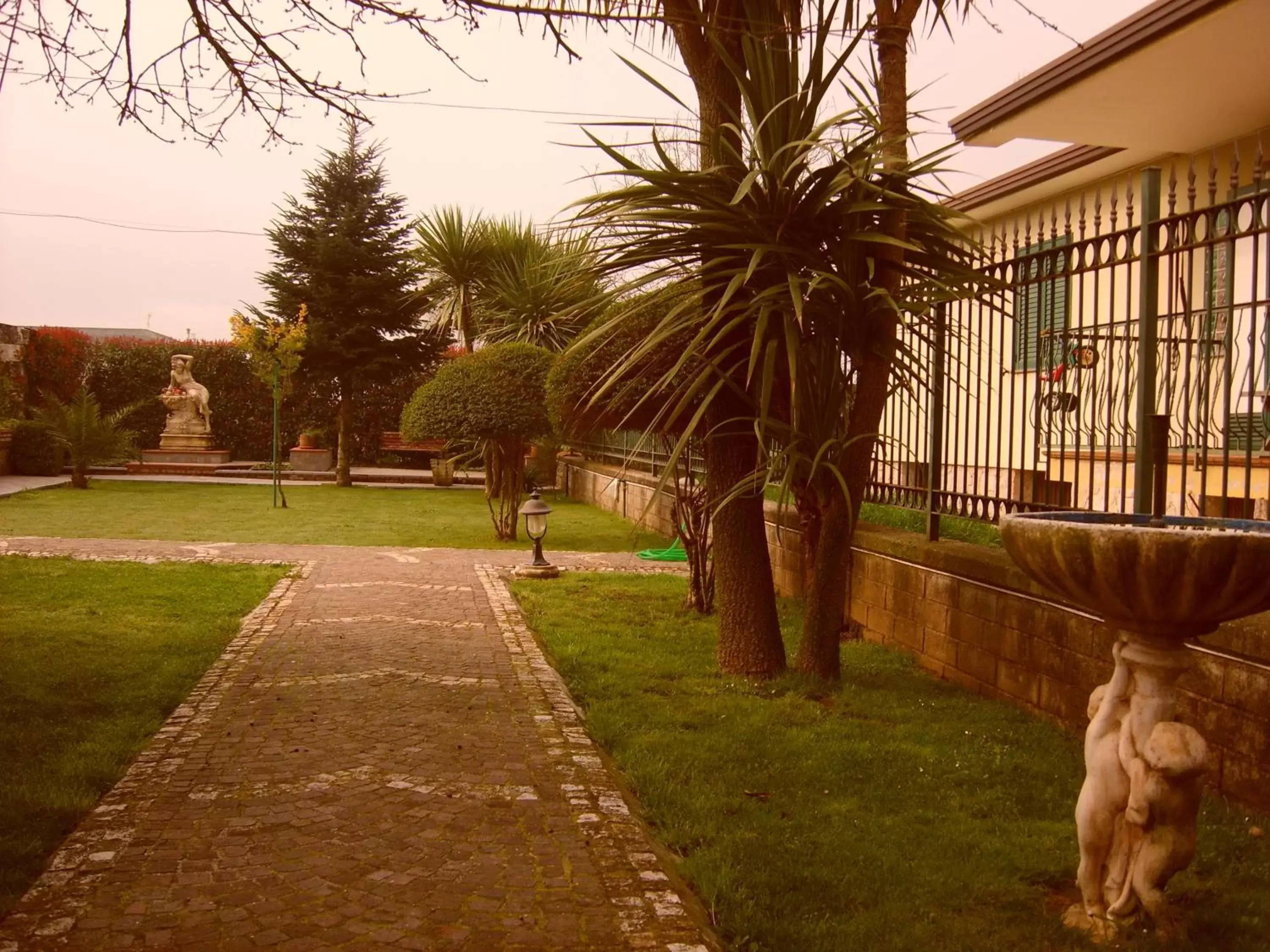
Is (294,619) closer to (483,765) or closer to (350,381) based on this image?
(483,765)

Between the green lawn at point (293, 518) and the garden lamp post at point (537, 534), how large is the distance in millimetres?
927

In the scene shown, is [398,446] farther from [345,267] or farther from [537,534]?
[537,534]

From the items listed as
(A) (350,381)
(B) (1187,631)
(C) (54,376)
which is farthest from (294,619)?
(C) (54,376)

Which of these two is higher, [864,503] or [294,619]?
[864,503]

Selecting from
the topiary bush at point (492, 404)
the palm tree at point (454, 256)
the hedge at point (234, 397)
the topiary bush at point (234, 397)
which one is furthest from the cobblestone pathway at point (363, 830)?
the topiary bush at point (234, 397)

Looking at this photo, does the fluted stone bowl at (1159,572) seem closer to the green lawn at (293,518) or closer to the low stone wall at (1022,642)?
the low stone wall at (1022,642)

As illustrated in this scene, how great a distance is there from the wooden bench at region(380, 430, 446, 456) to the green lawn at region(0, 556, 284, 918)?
16.3 m

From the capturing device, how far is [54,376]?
77.7 feet

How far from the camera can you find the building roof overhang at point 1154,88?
718cm

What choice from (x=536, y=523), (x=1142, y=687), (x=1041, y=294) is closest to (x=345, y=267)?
(x=536, y=523)

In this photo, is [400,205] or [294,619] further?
[400,205]

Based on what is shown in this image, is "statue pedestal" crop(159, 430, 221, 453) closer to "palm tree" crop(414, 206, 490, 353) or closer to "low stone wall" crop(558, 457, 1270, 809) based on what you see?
"palm tree" crop(414, 206, 490, 353)

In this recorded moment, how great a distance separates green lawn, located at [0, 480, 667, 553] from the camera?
12648 mm

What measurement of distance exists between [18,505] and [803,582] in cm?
1306
